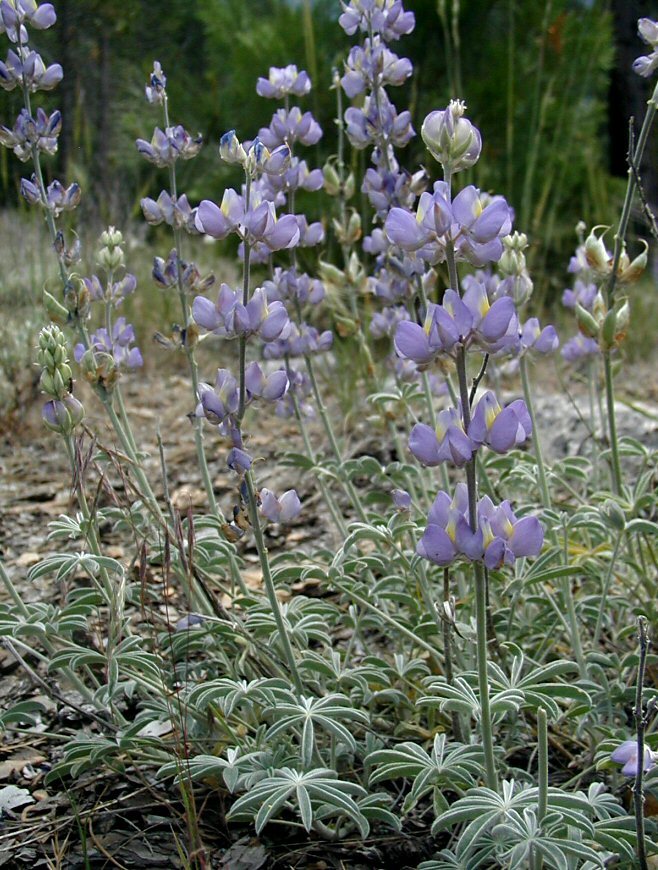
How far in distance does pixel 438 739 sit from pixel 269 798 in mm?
303

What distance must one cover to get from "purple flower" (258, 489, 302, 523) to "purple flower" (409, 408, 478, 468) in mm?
496

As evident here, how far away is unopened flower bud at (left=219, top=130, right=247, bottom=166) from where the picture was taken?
1.61 meters

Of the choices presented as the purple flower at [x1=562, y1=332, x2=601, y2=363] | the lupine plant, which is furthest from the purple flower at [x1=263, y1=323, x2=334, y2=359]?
the purple flower at [x1=562, y1=332, x2=601, y2=363]

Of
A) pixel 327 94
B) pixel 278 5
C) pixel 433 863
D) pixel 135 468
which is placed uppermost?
pixel 278 5

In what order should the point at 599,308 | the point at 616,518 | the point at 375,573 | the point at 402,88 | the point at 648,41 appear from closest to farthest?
the point at 616,518 → the point at 648,41 → the point at 599,308 → the point at 375,573 → the point at 402,88

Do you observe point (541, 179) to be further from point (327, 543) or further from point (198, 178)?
point (327, 543)

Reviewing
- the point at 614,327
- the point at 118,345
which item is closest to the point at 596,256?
the point at 614,327

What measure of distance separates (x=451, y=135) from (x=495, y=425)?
0.42 m

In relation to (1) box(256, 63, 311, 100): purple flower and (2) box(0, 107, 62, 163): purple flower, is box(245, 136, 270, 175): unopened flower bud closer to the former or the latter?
(2) box(0, 107, 62, 163): purple flower

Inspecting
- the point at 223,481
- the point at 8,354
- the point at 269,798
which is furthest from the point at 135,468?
the point at 8,354

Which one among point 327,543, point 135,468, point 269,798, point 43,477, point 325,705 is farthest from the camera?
point 43,477

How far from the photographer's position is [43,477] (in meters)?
3.66

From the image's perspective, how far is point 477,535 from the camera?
1289 millimetres

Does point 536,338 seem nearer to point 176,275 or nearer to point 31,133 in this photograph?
point 176,275
